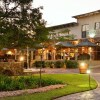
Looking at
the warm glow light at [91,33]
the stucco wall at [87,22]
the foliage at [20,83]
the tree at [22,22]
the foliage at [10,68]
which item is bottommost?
the foliage at [20,83]

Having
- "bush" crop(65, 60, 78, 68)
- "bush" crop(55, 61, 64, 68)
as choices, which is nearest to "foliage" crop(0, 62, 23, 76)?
"bush" crop(65, 60, 78, 68)

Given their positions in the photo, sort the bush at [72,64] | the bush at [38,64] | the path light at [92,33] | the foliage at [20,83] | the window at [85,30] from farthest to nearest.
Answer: the window at [85,30] < the path light at [92,33] < the bush at [38,64] < the bush at [72,64] < the foliage at [20,83]

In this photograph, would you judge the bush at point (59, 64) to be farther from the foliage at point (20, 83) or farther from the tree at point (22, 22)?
the tree at point (22, 22)

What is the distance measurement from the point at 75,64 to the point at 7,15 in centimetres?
2251

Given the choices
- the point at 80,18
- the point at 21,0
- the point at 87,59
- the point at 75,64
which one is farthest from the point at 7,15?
the point at 80,18

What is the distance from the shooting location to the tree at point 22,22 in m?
13.0

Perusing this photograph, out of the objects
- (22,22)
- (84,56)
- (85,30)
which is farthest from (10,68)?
(85,30)

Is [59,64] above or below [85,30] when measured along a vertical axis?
below

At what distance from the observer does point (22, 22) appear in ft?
43.4

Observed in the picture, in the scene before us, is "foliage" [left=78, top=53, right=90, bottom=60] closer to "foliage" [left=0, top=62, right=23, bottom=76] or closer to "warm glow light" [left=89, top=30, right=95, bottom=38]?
"warm glow light" [left=89, top=30, right=95, bottom=38]

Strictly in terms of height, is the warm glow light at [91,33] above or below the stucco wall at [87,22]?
below

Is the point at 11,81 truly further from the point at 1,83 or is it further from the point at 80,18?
the point at 80,18

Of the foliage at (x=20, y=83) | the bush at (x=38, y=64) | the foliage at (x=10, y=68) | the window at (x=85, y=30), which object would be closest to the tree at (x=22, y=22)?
the foliage at (x=20, y=83)

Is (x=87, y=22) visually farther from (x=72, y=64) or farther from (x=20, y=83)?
(x=20, y=83)
